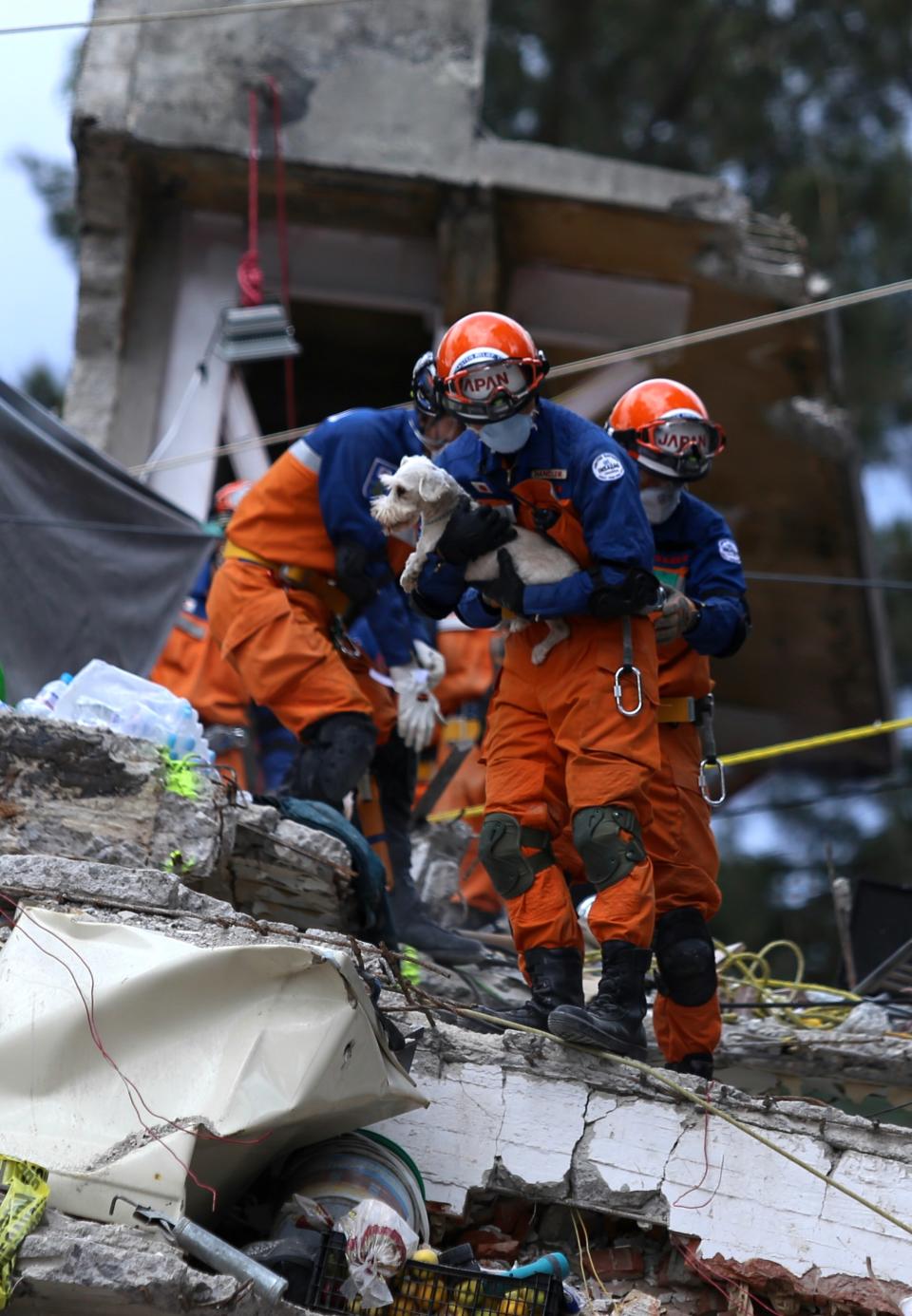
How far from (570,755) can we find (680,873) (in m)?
0.57

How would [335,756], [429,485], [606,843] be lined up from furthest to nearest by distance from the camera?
[335,756] < [429,485] < [606,843]

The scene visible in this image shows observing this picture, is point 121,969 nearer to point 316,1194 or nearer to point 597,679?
point 316,1194

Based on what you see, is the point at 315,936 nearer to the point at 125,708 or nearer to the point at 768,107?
the point at 125,708

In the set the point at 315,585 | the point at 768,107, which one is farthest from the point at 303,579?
the point at 768,107

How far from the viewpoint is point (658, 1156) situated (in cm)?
410

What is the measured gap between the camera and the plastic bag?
336 cm

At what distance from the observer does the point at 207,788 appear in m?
4.79

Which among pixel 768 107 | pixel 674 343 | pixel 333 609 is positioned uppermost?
pixel 768 107

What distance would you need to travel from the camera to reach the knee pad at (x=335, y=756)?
562 centimetres

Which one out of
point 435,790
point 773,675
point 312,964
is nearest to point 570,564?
point 312,964

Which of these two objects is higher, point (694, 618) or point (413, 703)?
point (413, 703)

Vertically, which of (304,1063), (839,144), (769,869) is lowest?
(304,1063)

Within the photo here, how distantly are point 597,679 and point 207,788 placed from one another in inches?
45.0

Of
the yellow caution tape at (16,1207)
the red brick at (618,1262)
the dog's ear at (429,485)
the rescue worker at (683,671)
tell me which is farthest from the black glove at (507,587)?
the yellow caution tape at (16,1207)
